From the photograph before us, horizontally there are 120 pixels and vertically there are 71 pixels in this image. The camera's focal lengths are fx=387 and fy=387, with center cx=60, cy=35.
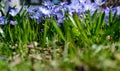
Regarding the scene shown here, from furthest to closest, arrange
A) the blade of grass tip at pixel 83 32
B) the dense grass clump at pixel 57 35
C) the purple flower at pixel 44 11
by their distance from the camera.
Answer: the purple flower at pixel 44 11 → the blade of grass tip at pixel 83 32 → the dense grass clump at pixel 57 35

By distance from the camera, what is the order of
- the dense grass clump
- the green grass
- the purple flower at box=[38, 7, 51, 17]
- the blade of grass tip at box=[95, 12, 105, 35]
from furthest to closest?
the purple flower at box=[38, 7, 51, 17] < the blade of grass tip at box=[95, 12, 105, 35] < the green grass < the dense grass clump

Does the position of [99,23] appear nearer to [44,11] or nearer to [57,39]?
[57,39]

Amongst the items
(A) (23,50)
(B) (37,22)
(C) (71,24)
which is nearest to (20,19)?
(B) (37,22)

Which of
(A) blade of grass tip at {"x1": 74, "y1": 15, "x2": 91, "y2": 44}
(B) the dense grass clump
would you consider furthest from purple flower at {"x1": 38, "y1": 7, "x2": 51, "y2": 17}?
(A) blade of grass tip at {"x1": 74, "y1": 15, "x2": 91, "y2": 44}

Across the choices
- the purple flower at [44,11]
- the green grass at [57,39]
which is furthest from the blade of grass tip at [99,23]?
the purple flower at [44,11]

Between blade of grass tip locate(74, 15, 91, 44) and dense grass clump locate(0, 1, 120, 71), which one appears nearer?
dense grass clump locate(0, 1, 120, 71)

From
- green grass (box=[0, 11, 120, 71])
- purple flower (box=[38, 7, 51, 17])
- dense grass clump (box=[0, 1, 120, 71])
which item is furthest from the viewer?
purple flower (box=[38, 7, 51, 17])

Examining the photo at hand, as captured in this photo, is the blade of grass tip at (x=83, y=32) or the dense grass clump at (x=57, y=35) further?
the blade of grass tip at (x=83, y=32)

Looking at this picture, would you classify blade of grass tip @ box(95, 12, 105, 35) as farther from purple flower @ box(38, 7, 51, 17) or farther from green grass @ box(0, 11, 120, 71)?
purple flower @ box(38, 7, 51, 17)

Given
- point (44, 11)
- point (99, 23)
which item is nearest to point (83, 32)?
point (99, 23)

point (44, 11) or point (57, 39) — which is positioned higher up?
point (44, 11)

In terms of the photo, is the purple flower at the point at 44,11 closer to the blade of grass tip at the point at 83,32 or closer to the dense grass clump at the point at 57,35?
the dense grass clump at the point at 57,35

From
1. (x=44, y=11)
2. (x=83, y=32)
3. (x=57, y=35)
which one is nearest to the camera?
(x=83, y=32)
